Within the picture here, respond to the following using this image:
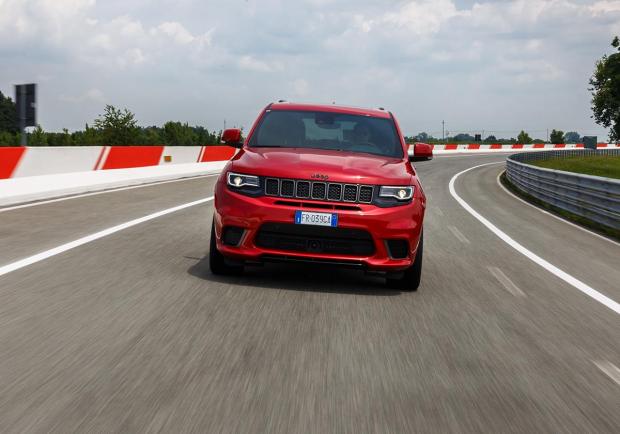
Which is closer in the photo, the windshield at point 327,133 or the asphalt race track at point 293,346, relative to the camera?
the asphalt race track at point 293,346

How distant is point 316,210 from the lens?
6.51 metres

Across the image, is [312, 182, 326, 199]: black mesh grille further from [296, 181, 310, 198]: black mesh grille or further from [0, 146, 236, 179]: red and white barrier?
[0, 146, 236, 179]: red and white barrier

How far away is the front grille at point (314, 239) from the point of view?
6484 mm

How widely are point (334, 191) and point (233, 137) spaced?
2173mm

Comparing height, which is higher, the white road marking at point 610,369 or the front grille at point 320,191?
the front grille at point 320,191

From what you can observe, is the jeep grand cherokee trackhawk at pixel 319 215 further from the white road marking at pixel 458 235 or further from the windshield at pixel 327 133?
the white road marking at pixel 458 235

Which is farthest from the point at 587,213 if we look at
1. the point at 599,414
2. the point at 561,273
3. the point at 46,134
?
the point at 46,134

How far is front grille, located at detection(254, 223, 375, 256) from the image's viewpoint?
21.3ft

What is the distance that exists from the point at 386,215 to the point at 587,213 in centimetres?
1086

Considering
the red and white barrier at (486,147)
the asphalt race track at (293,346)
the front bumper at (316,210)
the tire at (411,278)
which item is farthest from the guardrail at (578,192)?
the red and white barrier at (486,147)

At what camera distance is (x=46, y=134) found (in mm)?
167125

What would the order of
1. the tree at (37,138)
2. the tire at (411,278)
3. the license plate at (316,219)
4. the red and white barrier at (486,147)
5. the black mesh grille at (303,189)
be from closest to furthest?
1. the license plate at (316,219)
2. the black mesh grille at (303,189)
3. the tire at (411,278)
4. the red and white barrier at (486,147)
5. the tree at (37,138)

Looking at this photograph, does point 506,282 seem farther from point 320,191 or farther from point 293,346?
point 293,346

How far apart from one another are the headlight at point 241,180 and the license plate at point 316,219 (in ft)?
1.65
